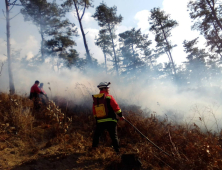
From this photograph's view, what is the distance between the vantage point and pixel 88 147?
12.4 feet

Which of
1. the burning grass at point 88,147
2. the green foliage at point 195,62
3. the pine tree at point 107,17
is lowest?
the burning grass at point 88,147

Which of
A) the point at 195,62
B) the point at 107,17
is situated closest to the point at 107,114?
the point at 107,17

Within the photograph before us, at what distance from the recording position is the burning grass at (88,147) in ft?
9.43

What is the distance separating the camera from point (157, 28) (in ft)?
56.9

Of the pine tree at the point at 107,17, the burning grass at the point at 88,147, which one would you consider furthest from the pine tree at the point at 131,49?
the burning grass at the point at 88,147

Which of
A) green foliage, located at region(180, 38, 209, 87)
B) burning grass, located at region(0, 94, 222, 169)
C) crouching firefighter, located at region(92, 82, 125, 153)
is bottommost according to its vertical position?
burning grass, located at region(0, 94, 222, 169)

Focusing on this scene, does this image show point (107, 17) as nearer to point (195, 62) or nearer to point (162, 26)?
point (162, 26)

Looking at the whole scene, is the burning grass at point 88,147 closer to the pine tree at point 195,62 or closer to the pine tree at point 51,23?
the pine tree at point 51,23

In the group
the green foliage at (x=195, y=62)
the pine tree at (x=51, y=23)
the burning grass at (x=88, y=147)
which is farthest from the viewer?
the green foliage at (x=195, y=62)

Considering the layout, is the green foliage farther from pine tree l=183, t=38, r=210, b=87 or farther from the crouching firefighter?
the crouching firefighter

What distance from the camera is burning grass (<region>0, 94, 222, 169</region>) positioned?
9.43 ft

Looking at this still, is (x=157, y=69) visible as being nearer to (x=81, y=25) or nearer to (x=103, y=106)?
(x=81, y=25)

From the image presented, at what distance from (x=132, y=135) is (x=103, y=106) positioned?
1612 mm

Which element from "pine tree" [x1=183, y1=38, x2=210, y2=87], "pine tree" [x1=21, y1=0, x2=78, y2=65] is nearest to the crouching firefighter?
"pine tree" [x1=21, y1=0, x2=78, y2=65]
